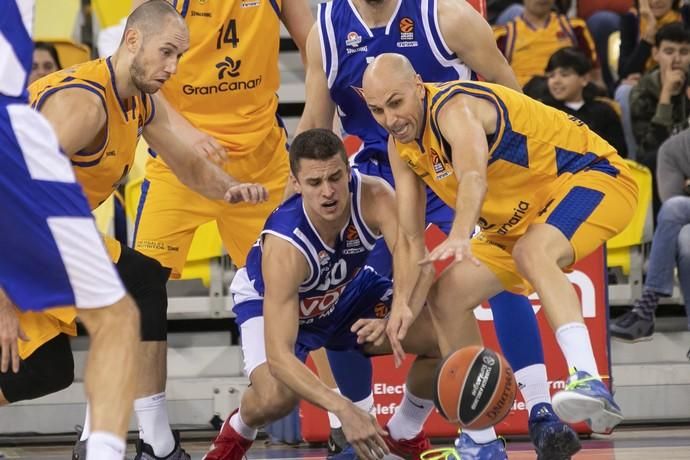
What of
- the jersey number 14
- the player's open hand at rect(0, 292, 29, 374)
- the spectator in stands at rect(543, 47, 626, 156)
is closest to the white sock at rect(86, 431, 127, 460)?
the player's open hand at rect(0, 292, 29, 374)

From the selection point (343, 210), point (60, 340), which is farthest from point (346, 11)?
point (60, 340)

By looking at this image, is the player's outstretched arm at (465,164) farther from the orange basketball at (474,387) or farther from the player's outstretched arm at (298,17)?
the player's outstretched arm at (298,17)

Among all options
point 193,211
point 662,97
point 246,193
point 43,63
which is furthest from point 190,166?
point 662,97

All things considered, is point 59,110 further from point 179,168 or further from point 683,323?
point 683,323

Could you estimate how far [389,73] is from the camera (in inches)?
197

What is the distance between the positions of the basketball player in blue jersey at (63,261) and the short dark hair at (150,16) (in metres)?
1.51

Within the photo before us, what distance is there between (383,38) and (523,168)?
0.96 m

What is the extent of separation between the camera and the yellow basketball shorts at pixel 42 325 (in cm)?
495

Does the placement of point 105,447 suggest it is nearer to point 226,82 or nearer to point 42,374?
point 42,374

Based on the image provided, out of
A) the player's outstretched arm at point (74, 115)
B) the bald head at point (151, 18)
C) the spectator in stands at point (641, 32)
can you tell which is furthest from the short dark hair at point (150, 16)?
the spectator in stands at point (641, 32)

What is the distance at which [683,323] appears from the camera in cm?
781

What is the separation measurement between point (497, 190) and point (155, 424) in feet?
5.66

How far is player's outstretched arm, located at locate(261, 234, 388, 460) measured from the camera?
489cm

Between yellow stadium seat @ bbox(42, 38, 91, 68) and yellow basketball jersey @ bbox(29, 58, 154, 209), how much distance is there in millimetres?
3585
